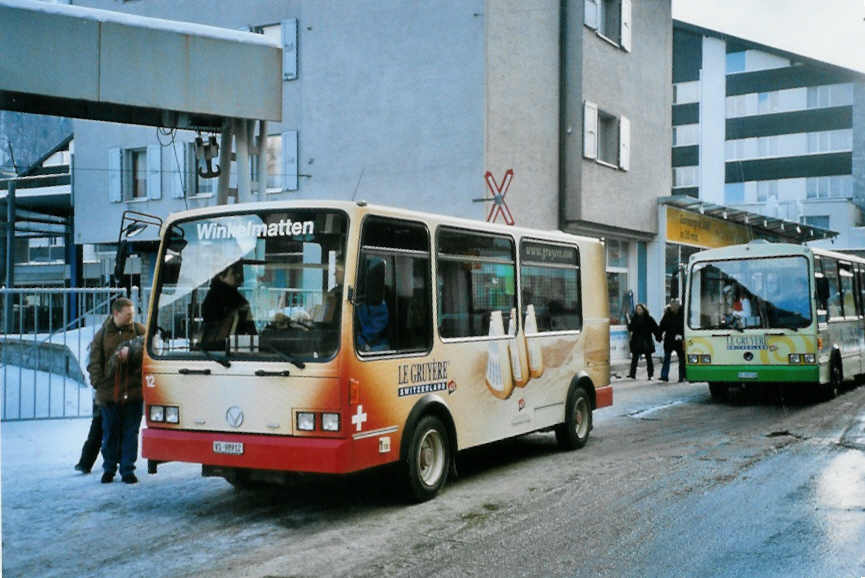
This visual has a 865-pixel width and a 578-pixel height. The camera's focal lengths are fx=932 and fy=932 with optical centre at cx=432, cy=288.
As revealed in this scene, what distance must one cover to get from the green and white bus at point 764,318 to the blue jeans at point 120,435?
33.0 feet

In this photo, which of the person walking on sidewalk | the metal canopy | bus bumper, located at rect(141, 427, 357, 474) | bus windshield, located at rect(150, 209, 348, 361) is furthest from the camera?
the metal canopy

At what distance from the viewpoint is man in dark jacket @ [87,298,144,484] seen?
8.76 metres

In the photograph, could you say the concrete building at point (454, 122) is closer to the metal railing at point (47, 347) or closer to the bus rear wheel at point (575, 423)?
the metal railing at point (47, 347)

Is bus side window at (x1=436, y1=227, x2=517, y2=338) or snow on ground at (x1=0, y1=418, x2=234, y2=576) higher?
bus side window at (x1=436, y1=227, x2=517, y2=338)

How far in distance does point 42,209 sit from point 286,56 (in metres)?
15.0

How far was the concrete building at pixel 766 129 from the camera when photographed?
55.2 meters

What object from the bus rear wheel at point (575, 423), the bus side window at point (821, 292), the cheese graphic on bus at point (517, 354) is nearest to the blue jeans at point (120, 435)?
the cheese graphic on bus at point (517, 354)

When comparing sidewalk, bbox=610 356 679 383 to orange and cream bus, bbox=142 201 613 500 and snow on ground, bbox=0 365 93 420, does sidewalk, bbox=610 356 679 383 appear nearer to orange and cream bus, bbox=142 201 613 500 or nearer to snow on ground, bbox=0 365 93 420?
snow on ground, bbox=0 365 93 420

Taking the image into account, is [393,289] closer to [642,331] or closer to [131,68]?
[131,68]

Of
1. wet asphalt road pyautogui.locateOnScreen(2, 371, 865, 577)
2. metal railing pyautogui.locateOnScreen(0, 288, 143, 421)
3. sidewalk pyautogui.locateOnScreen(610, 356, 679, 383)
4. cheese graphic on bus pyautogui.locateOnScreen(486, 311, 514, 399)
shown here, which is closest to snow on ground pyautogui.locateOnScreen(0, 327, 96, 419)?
metal railing pyautogui.locateOnScreen(0, 288, 143, 421)

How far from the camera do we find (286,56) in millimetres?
23906

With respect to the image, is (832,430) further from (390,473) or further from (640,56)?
(640,56)

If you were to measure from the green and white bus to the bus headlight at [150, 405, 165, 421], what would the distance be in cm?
1054

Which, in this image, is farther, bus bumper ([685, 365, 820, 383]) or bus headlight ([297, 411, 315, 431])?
bus bumper ([685, 365, 820, 383])
